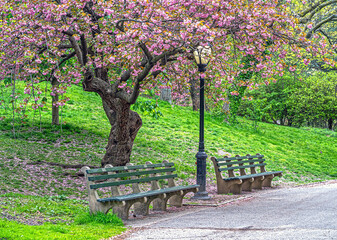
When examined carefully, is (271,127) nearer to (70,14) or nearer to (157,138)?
(157,138)

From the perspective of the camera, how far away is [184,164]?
50.9 ft

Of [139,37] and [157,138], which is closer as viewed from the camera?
[139,37]

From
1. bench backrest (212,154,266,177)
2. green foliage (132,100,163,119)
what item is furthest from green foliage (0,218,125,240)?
green foliage (132,100,163,119)

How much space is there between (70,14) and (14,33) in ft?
6.03

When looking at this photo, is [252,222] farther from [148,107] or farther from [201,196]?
[148,107]

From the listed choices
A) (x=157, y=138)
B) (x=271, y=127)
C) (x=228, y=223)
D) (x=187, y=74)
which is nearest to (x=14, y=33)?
(x=187, y=74)

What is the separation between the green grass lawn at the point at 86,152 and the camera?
7.70 metres

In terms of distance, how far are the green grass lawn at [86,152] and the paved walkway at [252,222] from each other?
92cm

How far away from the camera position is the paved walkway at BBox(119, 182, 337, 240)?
621 centimetres

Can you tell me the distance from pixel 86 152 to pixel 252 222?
29.6 ft

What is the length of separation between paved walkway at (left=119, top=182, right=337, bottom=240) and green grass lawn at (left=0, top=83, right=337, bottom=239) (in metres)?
0.92

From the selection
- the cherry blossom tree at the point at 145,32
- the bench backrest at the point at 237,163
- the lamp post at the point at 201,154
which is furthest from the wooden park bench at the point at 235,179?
the cherry blossom tree at the point at 145,32

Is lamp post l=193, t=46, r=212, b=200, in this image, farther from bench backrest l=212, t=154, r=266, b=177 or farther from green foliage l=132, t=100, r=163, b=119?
green foliage l=132, t=100, r=163, b=119

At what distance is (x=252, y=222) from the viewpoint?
24.0ft
